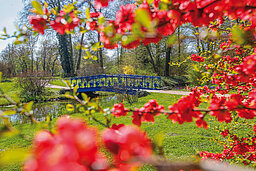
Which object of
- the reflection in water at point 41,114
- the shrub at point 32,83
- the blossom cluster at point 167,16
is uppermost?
the blossom cluster at point 167,16

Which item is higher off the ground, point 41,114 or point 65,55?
point 65,55

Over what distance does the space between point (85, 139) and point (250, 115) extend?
0.99 m

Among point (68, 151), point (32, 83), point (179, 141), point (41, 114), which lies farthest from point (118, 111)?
point (32, 83)

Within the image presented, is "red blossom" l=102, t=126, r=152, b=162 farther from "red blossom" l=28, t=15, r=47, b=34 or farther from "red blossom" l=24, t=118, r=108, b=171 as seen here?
"red blossom" l=28, t=15, r=47, b=34

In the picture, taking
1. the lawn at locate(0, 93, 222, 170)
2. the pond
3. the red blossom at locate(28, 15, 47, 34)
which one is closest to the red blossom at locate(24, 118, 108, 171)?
the red blossom at locate(28, 15, 47, 34)

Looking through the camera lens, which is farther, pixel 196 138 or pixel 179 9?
pixel 196 138

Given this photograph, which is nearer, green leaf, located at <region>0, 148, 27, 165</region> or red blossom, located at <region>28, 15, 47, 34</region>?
green leaf, located at <region>0, 148, 27, 165</region>

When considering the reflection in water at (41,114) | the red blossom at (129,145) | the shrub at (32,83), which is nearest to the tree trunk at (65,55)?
the shrub at (32,83)

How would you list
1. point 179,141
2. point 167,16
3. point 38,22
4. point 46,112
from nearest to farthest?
point 167,16, point 38,22, point 179,141, point 46,112

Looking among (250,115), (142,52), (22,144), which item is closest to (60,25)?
(250,115)

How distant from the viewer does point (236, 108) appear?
909mm

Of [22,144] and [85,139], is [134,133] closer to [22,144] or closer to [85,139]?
[85,139]

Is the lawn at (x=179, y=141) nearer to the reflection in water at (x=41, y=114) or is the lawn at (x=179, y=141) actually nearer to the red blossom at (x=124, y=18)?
the reflection in water at (x=41, y=114)

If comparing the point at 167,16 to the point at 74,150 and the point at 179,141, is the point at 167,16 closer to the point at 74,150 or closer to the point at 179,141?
the point at 74,150
